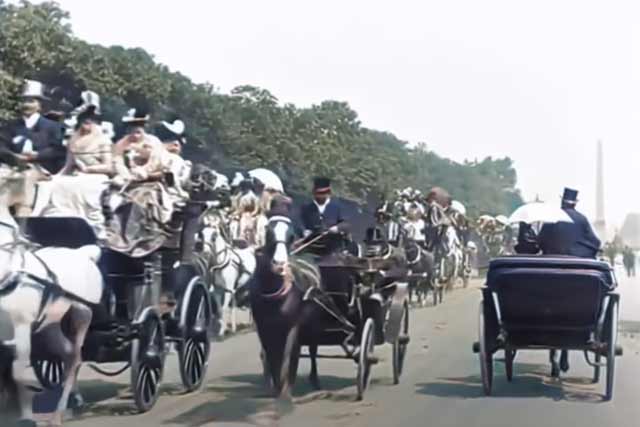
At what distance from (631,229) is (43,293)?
659 centimetres

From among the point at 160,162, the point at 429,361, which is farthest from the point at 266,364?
the point at 429,361

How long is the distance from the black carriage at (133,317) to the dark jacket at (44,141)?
0.47 metres

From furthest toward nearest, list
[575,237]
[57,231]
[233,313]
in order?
1. [233,313]
2. [575,237]
3. [57,231]

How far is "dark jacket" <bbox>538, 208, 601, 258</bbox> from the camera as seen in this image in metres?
12.5

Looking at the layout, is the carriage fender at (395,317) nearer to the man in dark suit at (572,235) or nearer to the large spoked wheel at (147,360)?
the man in dark suit at (572,235)

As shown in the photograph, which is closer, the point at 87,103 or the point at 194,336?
the point at 87,103

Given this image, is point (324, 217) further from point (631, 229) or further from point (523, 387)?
point (631, 229)

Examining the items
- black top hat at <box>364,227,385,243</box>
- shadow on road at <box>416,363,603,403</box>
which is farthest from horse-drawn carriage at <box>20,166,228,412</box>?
shadow on road at <box>416,363,603,403</box>

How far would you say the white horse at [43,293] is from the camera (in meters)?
9.42

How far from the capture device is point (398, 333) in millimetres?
12789

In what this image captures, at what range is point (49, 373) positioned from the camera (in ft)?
34.7

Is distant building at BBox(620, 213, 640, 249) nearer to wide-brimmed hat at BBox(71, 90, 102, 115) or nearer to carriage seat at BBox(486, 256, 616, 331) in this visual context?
carriage seat at BBox(486, 256, 616, 331)

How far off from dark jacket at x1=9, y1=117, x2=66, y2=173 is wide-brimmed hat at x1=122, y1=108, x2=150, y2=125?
2.57 feet

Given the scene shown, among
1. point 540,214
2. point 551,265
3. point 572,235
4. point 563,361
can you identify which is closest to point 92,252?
point 551,265
